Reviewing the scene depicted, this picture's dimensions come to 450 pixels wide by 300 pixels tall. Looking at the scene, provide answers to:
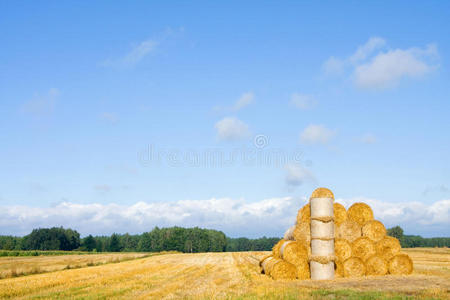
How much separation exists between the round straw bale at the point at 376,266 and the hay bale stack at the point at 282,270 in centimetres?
363

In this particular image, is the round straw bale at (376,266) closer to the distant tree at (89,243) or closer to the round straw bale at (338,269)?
the round straw bale at (338,269)

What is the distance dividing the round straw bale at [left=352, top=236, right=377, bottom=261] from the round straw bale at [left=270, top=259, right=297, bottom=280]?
3.33 metres

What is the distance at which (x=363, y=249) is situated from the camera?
2030 cm

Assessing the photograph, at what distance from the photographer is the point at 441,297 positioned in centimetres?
1202

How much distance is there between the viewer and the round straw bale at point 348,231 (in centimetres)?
2080

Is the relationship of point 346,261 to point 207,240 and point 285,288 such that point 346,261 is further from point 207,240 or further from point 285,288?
point 207,240

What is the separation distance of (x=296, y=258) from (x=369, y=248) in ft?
12.2

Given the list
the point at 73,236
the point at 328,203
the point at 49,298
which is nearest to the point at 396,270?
the point at 328,203

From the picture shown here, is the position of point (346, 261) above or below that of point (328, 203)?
below

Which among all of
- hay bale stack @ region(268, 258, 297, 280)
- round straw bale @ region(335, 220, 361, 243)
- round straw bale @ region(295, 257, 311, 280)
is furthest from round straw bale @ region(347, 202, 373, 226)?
hay bale stack @ region(268, 258, 297, 280)

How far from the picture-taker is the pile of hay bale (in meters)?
19.2

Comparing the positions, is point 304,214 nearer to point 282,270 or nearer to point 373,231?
point 282,270

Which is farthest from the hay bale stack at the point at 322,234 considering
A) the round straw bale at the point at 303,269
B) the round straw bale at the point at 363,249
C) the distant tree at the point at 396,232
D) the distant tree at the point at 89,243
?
the distant tree at the point at 89,243

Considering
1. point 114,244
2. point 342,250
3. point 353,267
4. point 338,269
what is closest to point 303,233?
point 342,250
